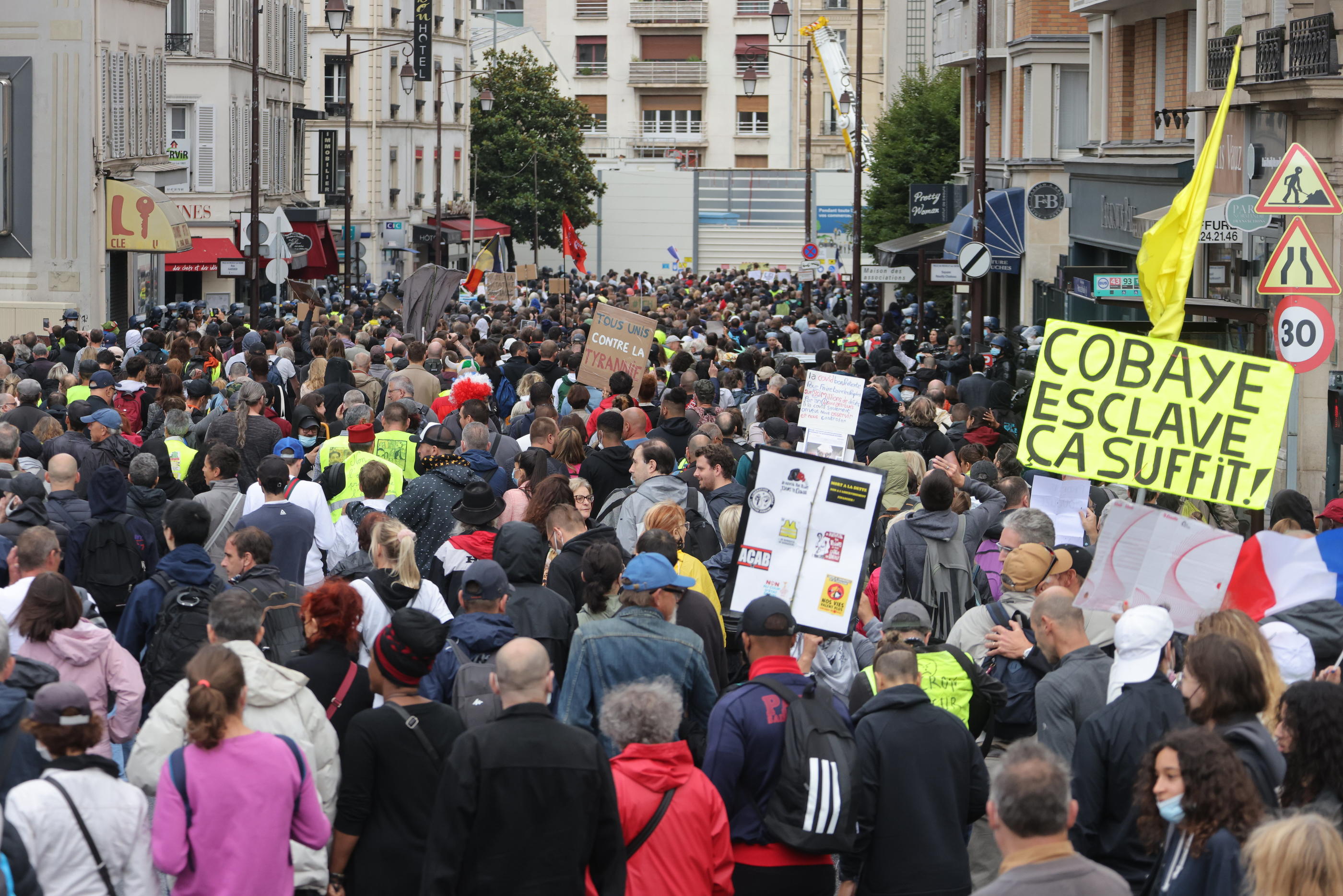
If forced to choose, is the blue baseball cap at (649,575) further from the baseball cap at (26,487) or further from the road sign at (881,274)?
the road sign at (881,274)

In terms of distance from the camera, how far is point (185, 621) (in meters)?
7.23

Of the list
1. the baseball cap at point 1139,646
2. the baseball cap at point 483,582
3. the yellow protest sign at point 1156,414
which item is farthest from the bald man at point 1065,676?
the baseball cap at point 483,582

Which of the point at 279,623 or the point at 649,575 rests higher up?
the point at 649,575

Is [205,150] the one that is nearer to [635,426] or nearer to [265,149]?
[265,149]

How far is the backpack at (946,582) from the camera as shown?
8977 millimetres

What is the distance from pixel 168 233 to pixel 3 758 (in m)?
29.2

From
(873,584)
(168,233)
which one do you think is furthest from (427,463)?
(168,233)

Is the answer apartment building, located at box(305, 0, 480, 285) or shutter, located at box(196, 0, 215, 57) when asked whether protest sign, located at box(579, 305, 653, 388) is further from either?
apartment building, located at box(305, 0, 480, 285)

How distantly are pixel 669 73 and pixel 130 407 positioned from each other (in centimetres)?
7390

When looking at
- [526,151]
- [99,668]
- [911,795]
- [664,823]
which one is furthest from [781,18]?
[664,823]

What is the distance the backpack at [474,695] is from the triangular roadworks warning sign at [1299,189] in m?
6.17

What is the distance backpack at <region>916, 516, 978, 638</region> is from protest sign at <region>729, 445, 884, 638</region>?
1151 millimetres

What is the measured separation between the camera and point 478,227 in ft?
221

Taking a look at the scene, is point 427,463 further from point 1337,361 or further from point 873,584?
point 1337,361
